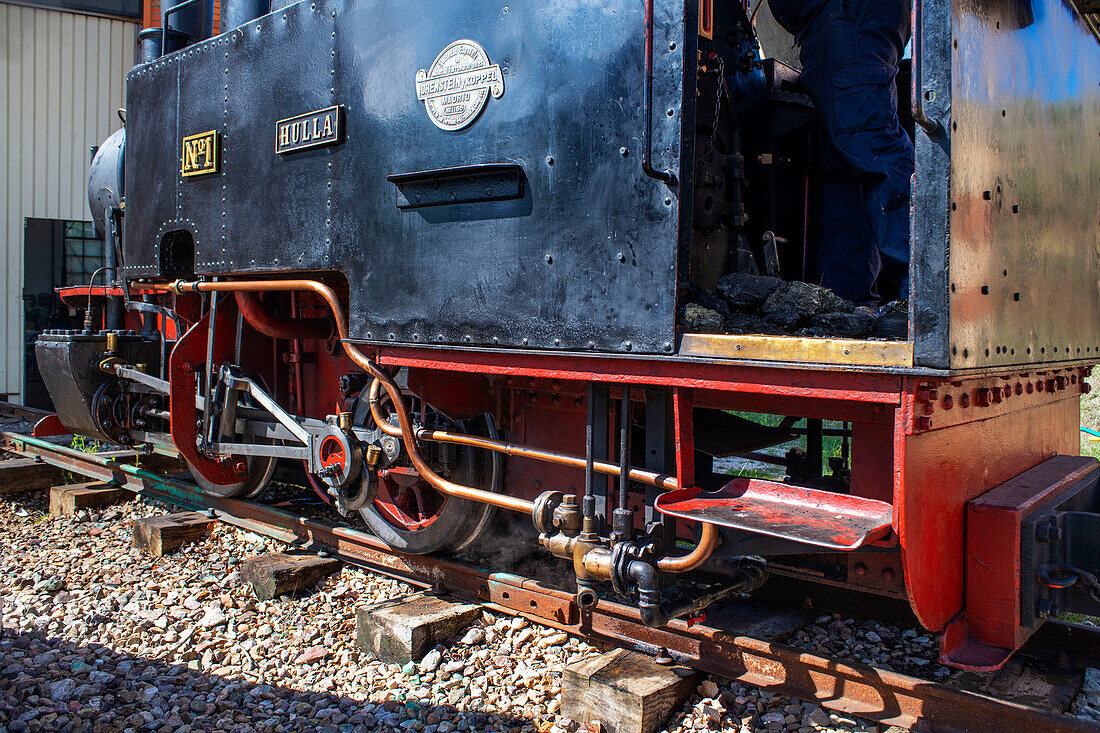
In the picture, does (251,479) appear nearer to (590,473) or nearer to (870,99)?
(590,473)

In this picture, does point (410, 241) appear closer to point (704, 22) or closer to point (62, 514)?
point (704, 22)

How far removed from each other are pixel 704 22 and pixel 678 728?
232cm

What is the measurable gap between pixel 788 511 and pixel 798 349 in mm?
495

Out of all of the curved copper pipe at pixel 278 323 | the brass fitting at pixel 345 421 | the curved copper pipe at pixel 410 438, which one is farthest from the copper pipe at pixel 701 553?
the curved copper pipe at pixel 278 323

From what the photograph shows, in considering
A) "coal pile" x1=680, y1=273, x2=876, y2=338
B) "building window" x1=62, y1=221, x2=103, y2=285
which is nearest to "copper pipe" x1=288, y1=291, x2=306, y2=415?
"coal pile" x1=680, y1=273, x2=876, y2=338

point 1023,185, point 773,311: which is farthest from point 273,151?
point 1023,185

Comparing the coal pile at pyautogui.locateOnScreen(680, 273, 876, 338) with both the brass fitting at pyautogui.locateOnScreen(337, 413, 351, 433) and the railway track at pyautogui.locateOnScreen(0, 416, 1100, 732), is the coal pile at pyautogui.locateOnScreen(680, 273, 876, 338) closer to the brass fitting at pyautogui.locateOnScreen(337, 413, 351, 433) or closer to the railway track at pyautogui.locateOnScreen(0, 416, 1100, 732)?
the railway track at pyautogui.locateOnScreen(0, 416, 1100, 732)

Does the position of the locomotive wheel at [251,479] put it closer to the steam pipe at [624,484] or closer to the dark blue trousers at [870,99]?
the steam pipe at [624,484]

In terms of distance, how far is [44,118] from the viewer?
437 inches

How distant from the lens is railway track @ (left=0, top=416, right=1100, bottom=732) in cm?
265

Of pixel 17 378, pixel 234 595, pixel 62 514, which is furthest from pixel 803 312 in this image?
pixel 17 378

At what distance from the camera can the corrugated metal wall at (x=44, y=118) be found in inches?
427

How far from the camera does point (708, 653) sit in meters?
3.12

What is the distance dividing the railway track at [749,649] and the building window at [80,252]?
27.4 feet
